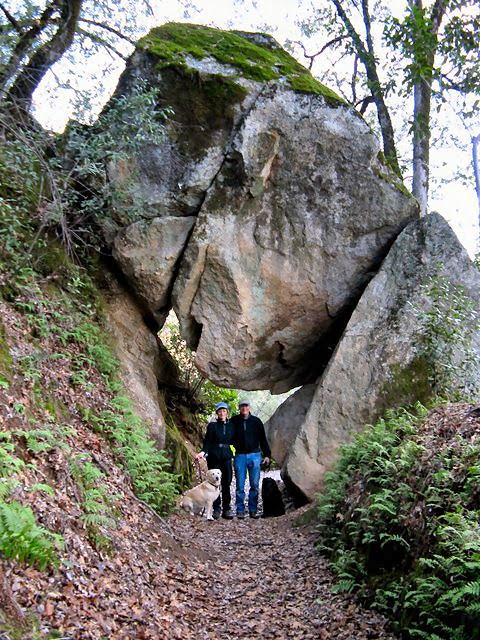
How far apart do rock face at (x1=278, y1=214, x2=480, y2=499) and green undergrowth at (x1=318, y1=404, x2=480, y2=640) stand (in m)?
2.19

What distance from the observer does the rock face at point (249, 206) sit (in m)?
10.8

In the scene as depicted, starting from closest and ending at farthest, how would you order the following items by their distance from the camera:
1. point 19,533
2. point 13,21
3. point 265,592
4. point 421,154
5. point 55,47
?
point 19,533 < point 265,592 < point 13,21 < point 55,47 < point 421,154

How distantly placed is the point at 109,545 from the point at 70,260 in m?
6.53

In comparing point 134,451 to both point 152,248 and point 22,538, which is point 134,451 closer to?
point 22,538

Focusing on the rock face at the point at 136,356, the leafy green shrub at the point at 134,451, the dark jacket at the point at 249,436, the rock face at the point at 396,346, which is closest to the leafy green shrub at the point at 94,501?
the leafy green shrub at the point at 134,451

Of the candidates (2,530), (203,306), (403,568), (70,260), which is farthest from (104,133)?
(403,568)

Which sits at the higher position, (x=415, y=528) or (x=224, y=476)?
(x=415, y=528)

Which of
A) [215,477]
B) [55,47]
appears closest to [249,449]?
[215,477]

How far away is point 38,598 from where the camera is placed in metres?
3.51

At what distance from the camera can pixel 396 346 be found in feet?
34.0

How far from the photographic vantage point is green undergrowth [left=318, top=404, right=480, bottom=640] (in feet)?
13.0

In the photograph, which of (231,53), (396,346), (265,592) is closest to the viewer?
(265,592)

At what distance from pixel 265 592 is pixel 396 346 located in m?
5.68

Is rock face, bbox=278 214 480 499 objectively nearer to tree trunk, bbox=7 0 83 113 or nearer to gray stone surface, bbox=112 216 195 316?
gray stone surface, bbox=112 216 195 316
